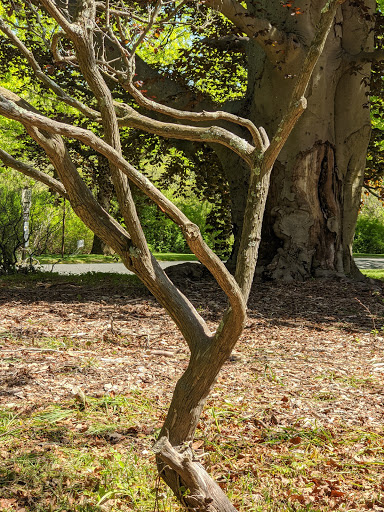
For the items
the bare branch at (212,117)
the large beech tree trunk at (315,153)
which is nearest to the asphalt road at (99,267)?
the large beech tree trunk at (315,153)

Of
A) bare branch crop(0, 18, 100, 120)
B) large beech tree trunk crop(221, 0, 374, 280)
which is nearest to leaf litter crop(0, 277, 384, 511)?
bare branch crop(0, 18, 100, 120)

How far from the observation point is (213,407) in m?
3.57

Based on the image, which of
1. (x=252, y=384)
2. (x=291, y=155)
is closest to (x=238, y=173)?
(x=291, y=155)

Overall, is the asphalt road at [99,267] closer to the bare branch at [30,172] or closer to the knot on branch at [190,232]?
the bare branch at [30,172]

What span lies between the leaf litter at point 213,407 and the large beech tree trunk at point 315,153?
2.56 m

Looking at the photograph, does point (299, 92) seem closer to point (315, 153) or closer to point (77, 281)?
point (315, 153)

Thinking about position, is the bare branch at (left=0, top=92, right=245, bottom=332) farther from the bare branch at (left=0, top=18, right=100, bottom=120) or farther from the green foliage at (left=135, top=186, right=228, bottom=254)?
the green foliage at (left=135, top=186, right=228, bottom=254)

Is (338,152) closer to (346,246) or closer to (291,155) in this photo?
(291,155)

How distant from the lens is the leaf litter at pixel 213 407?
106 inches

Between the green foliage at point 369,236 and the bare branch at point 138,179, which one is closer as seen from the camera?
the bare branch at point 138,179

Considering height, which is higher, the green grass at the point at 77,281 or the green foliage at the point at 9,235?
the green foliage at the point at 9,235

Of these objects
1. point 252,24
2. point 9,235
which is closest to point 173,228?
point 9,235

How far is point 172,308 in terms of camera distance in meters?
2.61

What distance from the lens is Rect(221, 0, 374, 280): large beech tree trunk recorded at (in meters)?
8.72
